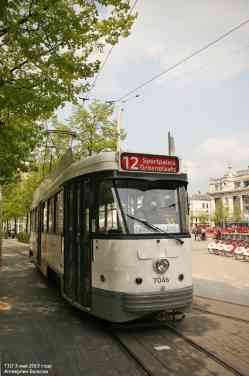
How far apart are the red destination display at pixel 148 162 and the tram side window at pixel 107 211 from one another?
1.65ft

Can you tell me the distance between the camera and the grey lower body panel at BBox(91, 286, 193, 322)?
632cm

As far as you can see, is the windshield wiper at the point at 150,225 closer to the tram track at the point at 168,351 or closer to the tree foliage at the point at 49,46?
the tram track at the point at 168,351

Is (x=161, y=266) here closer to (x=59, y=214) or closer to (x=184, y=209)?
(x=184, y=209)

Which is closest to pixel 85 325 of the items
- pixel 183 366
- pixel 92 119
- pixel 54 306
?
pixel 54 306

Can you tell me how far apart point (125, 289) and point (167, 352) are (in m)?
1.19

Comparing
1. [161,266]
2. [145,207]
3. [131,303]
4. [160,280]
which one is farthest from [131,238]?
Result: [131,303]

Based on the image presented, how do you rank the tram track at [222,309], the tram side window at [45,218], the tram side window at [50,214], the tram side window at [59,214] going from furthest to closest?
the tram side window at [45,218] → the tram side window at [50,214] → the tram side window at [59,214] → the tram track at [222,309]

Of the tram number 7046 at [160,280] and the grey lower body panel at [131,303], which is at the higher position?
the tram number 7046 at [160,280]

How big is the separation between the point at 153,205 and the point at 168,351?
2.40 metres

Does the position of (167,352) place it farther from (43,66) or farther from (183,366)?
(43,66)

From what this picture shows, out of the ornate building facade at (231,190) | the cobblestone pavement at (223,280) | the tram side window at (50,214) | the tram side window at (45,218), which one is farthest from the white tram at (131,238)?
the ornate building facade at (231,190)

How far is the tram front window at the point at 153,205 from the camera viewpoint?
6668mm

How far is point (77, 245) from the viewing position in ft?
25.0

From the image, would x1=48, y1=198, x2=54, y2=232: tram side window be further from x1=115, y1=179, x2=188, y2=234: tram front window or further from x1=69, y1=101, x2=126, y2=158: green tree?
x1=69, y1=101, x2=126, y2=158: green tree
